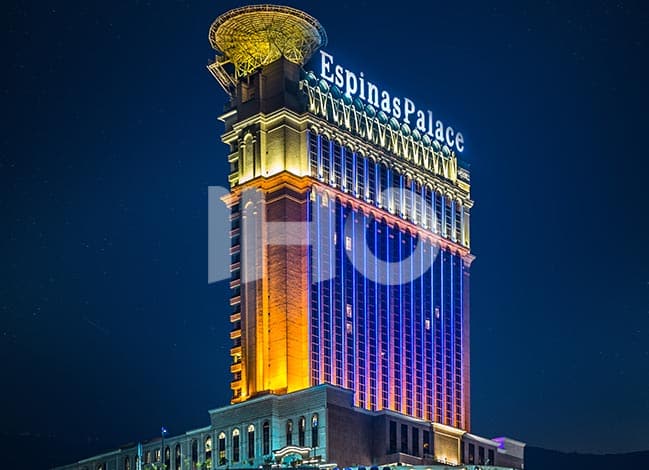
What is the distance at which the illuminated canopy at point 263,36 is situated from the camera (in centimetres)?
17462

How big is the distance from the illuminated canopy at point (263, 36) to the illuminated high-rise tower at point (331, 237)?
6.9 inches

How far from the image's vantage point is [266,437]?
157625mm

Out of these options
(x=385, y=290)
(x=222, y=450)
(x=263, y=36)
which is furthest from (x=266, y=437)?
(x=263, y=36)

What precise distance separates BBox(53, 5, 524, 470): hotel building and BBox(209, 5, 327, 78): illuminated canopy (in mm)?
195

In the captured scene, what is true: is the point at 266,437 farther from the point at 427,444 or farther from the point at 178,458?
the point at 427,444

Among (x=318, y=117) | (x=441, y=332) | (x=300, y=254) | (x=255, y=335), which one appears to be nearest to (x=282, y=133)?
(x=318, y=117)

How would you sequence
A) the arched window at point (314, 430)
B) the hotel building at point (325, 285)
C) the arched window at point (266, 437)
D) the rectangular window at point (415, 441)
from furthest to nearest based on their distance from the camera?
1. the rectangular window at point (415, 441)
2. the hotel building at point (325, 285)
3. the arched window at point (266, 437)
4. the arched window at point (314, 430)

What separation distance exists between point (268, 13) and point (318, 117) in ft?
50.9

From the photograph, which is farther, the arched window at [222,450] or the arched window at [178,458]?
the arched window at [178,458]

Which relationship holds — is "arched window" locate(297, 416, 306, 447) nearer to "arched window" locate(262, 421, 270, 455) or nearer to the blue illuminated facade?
"arched window" locate(262, 421, 270, 455)

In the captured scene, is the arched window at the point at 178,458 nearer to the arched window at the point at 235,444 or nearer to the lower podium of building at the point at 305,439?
the lower podium of building at the point at 305,439

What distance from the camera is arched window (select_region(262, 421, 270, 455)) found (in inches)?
6176

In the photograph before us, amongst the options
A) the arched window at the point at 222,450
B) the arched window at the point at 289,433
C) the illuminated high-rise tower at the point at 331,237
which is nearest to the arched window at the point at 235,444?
the arched window at the point at 222,450

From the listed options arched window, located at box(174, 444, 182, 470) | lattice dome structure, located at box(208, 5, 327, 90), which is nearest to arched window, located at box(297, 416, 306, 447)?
arched window, located at box(174, 444, 182, 470)
